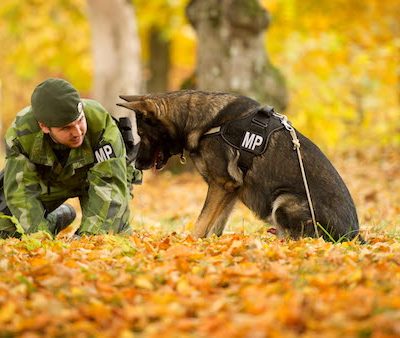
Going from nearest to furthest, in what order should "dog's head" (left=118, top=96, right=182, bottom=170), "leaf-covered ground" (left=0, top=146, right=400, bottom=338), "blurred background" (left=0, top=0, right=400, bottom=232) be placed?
"leaf-covered ground" (left=0, top=146, right=400, bottom=338)
"dog's head" (left=118, top=96, right=182, bottom=170)
"blurred background" (left=0, top=0, right=400, bottom=232)

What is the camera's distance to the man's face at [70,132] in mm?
6160

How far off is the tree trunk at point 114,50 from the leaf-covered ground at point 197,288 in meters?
9.35

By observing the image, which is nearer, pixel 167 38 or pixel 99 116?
pixel 99 116

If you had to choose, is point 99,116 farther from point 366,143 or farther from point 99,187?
point 366,143

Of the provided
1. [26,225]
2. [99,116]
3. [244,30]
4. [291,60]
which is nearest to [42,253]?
[26,225]

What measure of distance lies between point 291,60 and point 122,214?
45.5 ft

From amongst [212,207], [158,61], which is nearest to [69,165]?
[212,207]

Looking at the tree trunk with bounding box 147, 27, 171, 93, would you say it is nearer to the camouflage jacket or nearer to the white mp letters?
the camouflage jacket

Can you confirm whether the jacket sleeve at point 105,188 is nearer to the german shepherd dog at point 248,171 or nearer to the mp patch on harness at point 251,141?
the german shepherd dog at point 248,171

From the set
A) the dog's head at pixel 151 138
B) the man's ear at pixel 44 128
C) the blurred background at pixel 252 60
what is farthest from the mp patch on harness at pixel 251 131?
the blurred background at pixel 252 60

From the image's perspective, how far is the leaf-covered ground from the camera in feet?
11.3

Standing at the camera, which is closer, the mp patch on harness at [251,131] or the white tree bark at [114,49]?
the mp patch on harness at [251,131]

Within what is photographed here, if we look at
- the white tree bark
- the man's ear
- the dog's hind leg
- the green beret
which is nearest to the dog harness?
the dog's hind leg

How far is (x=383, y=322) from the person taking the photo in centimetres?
328
